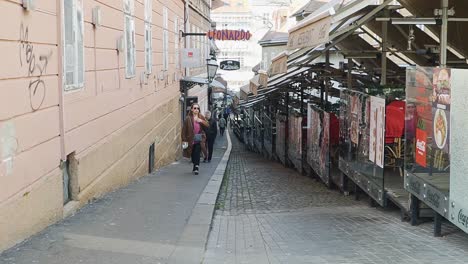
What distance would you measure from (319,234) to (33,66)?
11.9 feet

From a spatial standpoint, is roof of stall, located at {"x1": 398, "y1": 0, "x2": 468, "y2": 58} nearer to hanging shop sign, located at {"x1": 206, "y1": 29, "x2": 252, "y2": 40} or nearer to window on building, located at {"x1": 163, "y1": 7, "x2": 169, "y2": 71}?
window on building, located at {"x1": 163, "y1": 7, "x2": 169, "y2": 71}

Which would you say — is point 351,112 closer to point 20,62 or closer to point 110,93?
point 110,93

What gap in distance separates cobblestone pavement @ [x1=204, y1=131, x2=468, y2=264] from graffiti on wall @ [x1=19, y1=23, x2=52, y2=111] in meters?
→ 2.21

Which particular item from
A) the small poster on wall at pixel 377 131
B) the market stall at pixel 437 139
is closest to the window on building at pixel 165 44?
the small poster on wall at pixel 377 131

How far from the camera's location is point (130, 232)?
682 centimetres

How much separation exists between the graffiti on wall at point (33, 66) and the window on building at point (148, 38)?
6952mm

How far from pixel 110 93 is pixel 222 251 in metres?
3.84

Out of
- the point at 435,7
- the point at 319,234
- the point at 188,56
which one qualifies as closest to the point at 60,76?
the point at 319,234

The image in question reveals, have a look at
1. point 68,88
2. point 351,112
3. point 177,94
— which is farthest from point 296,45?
point 177,94

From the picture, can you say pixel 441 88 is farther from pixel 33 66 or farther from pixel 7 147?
pixel 7 147

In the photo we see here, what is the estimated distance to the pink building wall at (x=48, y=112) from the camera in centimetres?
538

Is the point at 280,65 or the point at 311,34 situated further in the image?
the point at 280,65

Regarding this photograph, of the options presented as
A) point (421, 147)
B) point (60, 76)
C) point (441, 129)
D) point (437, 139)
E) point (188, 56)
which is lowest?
point (421, 147)

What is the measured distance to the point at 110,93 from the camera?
9.45 metres
